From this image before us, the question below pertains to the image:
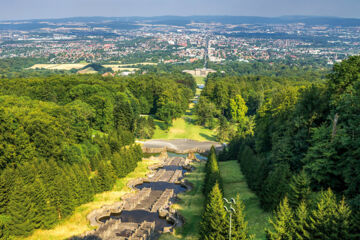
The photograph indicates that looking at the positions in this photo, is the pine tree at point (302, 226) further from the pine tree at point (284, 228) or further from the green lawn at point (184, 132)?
the green lawn at point (184, 132)

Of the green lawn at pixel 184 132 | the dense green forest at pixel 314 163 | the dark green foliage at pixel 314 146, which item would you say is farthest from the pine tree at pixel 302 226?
the green lawn at pixel 184 132

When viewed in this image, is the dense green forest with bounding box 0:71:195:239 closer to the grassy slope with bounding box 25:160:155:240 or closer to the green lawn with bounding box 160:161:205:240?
the grassy slope with bounding box 25:160:155:240

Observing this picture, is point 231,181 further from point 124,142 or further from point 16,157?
point 16,157

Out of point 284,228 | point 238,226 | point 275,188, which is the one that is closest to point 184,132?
point 275,188

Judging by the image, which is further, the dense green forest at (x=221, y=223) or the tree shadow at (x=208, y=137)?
the tree shadow at (x=208, y=137)

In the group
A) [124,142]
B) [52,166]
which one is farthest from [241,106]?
[52,166]

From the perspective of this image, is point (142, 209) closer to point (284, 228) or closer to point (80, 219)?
point (80, 219)

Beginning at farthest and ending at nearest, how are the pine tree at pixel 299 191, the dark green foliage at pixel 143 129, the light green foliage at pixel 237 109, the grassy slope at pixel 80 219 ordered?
the light green foliage at pixel 237 109 < the dark green foliage at pixel 143 129 < the grassy slope at pixel 80 219 < the pine tree at pixel 299 191

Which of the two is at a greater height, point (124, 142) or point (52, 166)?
point (52, 166)
